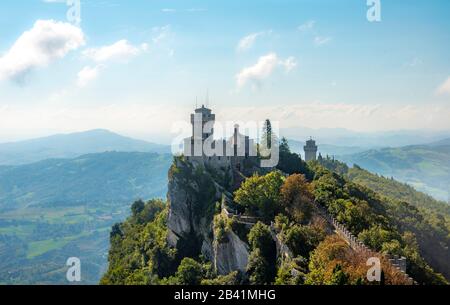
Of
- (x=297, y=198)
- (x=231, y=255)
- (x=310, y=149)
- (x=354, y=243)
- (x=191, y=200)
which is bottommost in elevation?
(x=231, y=255)

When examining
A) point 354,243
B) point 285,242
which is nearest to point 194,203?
point 285,242

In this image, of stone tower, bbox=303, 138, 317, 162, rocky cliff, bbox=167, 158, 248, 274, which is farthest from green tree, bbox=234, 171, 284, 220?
A: stone tower, bbox=303, 138, 317, 162

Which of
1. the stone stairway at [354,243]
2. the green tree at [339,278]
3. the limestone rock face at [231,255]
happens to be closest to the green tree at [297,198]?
the stone stairway at [354,243]

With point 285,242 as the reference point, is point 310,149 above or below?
above

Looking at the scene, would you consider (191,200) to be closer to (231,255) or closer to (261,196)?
(261,196)

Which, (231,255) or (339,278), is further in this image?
(231,255)
